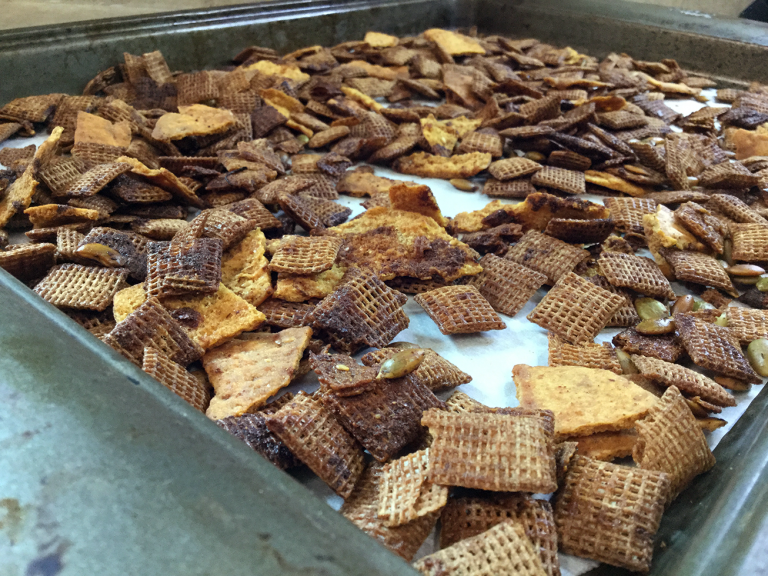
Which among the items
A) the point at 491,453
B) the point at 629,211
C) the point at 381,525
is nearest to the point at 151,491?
the point at 381,525

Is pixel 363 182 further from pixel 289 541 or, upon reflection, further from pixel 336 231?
pixel 289 541

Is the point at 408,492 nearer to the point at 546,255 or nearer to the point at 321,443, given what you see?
the point at 321,443

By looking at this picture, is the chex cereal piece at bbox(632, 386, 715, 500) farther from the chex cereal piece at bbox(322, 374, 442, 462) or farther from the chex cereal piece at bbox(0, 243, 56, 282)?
the chex cereal piece at bbox(0, 243, 56, 282)

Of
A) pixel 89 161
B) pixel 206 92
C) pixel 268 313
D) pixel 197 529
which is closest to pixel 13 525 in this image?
pixel 197 529

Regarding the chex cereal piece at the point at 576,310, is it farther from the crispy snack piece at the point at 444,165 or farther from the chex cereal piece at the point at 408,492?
the crispy snack piece at the point at 444,165

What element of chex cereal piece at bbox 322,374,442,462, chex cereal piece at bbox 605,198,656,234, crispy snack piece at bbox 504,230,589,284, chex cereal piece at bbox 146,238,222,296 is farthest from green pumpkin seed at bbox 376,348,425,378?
chex cereal piece at bbox 605,198,656,234

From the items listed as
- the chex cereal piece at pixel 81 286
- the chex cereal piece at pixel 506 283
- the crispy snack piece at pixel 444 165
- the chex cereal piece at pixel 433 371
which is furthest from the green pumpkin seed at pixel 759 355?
the chex cereal piece at pixel 81 286
